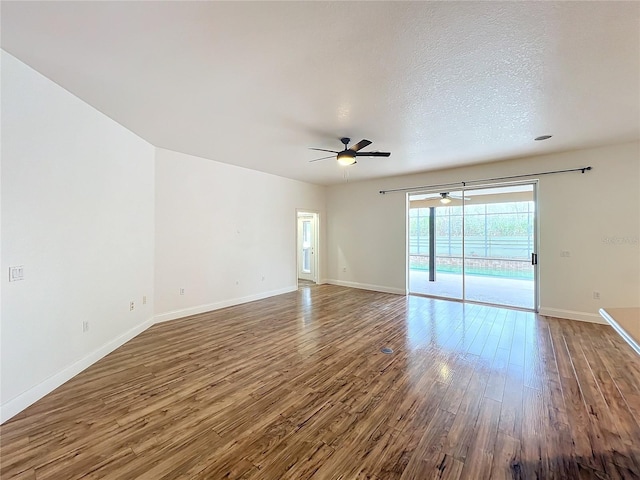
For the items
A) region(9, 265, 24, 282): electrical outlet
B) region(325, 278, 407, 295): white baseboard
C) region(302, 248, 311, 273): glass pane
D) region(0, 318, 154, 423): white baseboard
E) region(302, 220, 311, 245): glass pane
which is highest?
region(302, 220, 311, 245): glass pane

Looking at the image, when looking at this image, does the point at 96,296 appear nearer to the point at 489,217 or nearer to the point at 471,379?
the point at 471,379

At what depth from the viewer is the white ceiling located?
174 centimetres

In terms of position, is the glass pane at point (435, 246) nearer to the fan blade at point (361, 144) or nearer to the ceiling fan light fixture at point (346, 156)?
the ceiling fan light fixture at point (346, 156)

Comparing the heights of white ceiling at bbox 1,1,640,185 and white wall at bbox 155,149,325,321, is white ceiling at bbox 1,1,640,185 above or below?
above

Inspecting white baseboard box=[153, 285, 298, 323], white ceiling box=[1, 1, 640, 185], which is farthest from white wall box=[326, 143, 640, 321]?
white baseboard box=[153, 285, 298, 323]

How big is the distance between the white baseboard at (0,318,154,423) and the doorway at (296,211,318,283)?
200 inches

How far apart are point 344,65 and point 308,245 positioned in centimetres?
682

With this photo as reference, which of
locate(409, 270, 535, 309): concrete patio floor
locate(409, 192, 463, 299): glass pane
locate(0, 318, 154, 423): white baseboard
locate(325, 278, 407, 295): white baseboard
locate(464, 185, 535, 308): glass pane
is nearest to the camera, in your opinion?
locate(0, 318, 154, 423): white baseboard

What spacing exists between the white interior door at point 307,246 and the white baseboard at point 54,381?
17.1ft

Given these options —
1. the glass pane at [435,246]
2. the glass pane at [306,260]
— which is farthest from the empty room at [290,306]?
the glass pane at [306,260]

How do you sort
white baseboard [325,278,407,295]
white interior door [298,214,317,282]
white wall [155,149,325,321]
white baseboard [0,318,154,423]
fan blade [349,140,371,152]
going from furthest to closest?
white interior door [298,214,317,282] < white baseboard [325,278,407,295] < white wall [155,149,325,321] < fan blade [349,140,371,152] < white baseboard [0,318,154,423]

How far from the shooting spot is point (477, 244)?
19.9ft

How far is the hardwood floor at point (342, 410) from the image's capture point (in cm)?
171

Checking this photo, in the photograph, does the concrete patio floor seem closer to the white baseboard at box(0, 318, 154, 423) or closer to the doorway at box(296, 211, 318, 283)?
the doorway at box(296, 211, 318, 283)
